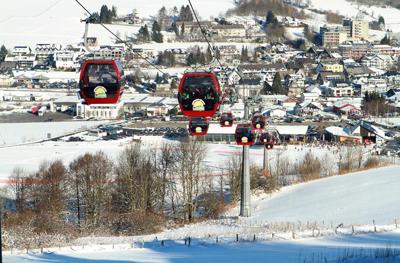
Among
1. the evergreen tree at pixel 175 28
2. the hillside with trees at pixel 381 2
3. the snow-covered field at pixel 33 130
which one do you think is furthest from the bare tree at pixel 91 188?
the hillside with trees at pixel 381 2

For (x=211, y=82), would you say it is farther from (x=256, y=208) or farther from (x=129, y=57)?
(x=129, y=57)

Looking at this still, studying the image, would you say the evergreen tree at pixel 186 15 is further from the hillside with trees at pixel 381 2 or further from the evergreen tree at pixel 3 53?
the hillside with trees at pixel 381 2

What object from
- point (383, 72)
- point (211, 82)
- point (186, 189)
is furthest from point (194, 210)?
point (383, 72)

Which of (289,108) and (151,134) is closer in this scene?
(151,134)

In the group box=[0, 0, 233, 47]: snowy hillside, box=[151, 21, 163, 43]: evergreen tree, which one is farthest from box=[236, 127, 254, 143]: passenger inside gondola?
box=[151, 21, 163, 43]: evergreen tree

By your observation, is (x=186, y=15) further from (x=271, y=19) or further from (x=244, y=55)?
(x=244, y=55)

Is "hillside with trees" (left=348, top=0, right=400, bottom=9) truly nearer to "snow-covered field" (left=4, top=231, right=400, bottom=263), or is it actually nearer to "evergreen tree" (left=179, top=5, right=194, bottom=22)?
"evergreen tree" (left=179, top=5, right=194, bottom=22)
